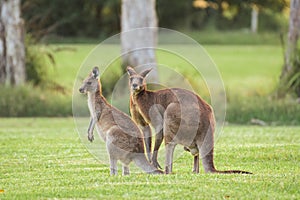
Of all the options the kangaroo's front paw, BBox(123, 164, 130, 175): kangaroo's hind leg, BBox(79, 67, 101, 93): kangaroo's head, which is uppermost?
BBox(79, 67, 101, 93): kangaroo's head

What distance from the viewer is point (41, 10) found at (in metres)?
36.9

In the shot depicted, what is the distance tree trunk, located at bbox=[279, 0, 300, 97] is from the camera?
18969 mm

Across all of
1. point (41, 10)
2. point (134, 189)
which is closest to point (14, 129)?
point (134, 189)

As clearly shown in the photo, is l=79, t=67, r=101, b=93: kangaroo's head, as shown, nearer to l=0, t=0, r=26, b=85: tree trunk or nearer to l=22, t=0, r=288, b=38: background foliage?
l=0, t=0, r=26, b=85: tree trunk

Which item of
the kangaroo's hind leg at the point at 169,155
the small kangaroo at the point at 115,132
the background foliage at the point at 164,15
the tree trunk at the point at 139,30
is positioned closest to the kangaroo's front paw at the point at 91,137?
the small kangaroo at the point at 115,132

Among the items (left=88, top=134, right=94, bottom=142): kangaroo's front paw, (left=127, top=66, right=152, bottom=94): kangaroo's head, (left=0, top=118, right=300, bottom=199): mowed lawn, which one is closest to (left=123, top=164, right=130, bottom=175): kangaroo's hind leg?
(left=0, top=118, right=300, bottom=199): mowed lawn

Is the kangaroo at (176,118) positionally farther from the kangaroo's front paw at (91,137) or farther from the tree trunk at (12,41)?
the tree trunk at (12,41)

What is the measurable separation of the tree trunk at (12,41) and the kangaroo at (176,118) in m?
11.3

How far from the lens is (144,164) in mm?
9438

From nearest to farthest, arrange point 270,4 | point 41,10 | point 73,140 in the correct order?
point 73,140
point 41,10
point 270,4

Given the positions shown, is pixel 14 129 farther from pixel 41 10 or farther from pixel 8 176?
pixel 41 10

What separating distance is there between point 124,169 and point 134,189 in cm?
112

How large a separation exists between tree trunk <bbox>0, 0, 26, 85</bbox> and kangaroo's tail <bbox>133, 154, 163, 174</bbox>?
37.7ft

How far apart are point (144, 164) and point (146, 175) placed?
151 millimetres
